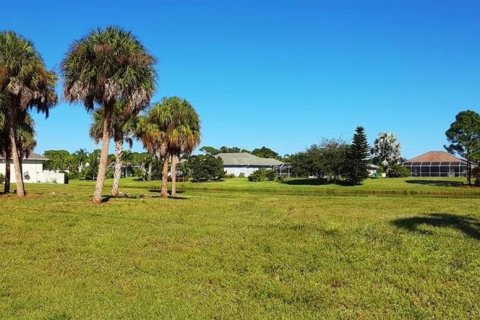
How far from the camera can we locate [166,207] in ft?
76.3

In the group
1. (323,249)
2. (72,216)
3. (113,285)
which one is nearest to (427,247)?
(323,249)

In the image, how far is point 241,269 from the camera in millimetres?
10133

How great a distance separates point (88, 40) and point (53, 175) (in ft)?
199

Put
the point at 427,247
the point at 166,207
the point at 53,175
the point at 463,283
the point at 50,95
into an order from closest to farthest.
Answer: the point at 463,283 → the point at 427,247 → the point at 166,207 → the point at 50,95 → the point at 53,175

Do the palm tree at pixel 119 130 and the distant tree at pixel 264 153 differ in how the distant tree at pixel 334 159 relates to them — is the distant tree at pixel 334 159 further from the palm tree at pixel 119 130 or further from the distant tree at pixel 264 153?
the distant tree at pixel 264 153

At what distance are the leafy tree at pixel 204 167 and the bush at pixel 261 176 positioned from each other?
→ 6.74m

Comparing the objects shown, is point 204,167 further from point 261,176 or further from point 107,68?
point 107,68

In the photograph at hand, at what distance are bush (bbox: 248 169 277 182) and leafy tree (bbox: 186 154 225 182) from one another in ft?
22.1

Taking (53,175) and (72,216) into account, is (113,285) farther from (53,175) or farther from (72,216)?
(53,175)

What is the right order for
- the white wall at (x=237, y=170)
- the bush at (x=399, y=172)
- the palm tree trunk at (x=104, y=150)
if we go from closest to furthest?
the palm tree trunk at (x=104, y=150) → the bush at (x=399, y=172) → the white wall at (x=237, y=170)

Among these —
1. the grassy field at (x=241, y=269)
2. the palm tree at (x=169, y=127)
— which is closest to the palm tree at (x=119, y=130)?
the palm tree at (x=169, y=127)

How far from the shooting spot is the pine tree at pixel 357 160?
77.9m

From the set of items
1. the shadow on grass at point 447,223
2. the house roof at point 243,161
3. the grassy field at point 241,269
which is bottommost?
the grassy field at point 241,269

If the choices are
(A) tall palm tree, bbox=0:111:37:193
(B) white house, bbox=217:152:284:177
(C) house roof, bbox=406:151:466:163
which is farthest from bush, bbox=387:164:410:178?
(A) tall palm tree, bbox=0:111:37:193
